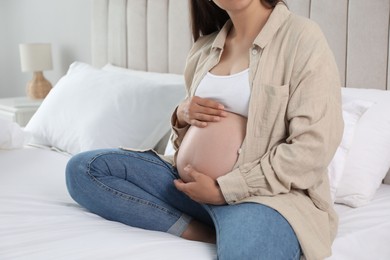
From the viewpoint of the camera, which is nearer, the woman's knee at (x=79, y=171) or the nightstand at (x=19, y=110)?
the woman's knee at (x=79, y=171)

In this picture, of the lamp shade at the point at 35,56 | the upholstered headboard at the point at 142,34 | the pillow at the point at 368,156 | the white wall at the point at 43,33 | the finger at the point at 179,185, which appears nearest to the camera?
the finger at the point at 179,185

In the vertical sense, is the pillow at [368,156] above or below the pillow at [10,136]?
above

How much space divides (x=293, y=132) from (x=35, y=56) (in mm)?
2356

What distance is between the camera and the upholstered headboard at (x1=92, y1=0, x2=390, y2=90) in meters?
1.71

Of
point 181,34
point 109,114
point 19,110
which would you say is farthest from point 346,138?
point 19,110

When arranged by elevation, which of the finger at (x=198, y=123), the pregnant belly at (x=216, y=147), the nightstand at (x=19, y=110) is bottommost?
the nightstand at (x=19, y=110)

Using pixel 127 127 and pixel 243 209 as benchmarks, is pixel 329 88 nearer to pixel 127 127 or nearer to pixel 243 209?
pixel 243 209

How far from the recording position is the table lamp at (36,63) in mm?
3248

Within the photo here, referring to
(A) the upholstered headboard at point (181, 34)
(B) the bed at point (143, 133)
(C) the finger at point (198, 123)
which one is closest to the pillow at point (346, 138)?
(B) the bed at point (143, 133)

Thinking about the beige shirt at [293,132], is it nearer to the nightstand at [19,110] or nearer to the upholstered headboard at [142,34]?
the upholstered headboard at [142,34]

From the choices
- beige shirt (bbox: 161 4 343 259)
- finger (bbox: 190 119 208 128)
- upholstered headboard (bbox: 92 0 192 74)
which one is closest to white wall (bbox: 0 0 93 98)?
upholstered headboard (bbox: 92 0 192 74)

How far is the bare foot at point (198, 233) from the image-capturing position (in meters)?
1.39

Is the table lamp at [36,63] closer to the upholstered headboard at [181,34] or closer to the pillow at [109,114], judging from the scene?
the upholstered headboard at [181,34]

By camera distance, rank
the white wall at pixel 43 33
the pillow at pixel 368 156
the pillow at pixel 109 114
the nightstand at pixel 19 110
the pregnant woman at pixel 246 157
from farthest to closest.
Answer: the white wall at pixel 43 33 < the nightstand at pixel 19 110 < the pillow at pixel 109 114 < the pillow at pixel 368 156 < the pregnant woman at pixel 246 157
